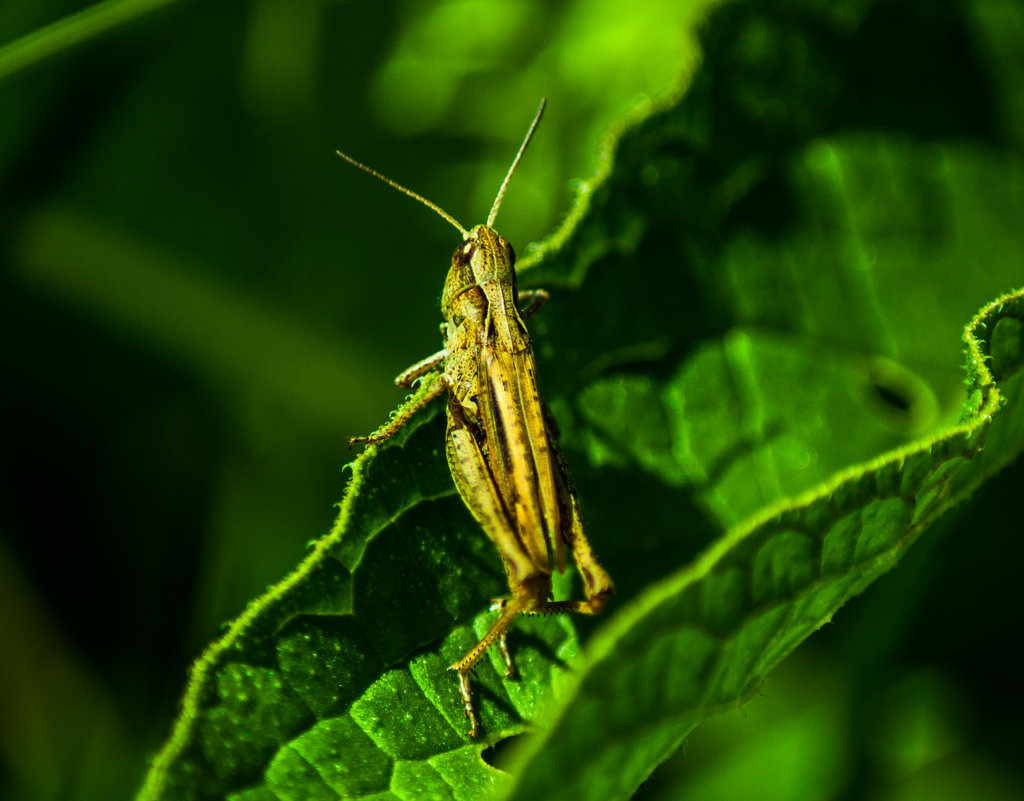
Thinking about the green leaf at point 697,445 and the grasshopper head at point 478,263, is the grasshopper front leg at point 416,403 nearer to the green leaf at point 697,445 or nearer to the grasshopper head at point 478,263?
the green leaf at point 697,445

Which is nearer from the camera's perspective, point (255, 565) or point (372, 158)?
point (255, 565)

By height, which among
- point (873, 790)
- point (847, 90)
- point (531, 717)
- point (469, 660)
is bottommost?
point (873, 790)

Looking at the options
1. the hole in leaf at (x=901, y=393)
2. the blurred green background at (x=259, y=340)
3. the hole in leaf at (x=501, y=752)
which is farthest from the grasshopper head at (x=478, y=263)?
the hole in leaf at (x=501, y=752)

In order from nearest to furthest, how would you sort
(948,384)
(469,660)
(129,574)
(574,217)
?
(469,660), (574,217), (948,384), (129,574)

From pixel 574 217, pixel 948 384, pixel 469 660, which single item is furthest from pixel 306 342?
pixel 948 384

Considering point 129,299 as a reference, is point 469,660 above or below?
below

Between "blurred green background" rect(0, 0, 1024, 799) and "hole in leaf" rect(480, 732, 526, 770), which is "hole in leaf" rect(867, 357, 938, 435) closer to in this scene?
"blurred green background" rect(0, 0, 1024, 799)

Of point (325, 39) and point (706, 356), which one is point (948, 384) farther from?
point (325, 39)

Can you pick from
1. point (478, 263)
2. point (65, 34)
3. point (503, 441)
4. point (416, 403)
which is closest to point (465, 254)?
point (478, 263)
